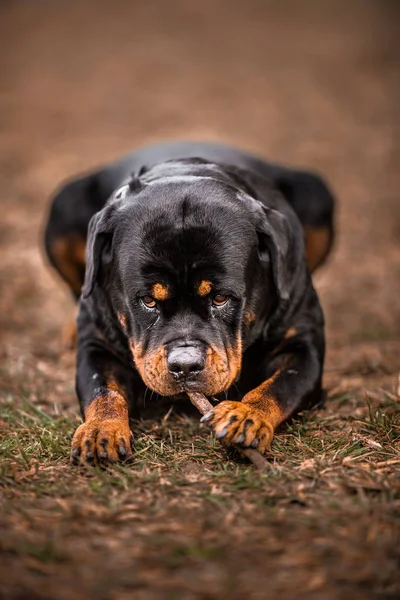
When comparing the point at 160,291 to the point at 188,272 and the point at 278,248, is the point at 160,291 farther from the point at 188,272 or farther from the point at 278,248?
the point at 278,248

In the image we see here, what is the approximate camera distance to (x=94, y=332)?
11.1ft

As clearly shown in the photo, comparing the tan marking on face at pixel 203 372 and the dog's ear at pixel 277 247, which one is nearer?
the tan marking on face at pixel 203 372

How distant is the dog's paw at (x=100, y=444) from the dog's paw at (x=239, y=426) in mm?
318

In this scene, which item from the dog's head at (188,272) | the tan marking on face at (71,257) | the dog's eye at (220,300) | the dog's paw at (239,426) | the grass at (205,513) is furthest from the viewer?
the tan marking on face at (71,257)

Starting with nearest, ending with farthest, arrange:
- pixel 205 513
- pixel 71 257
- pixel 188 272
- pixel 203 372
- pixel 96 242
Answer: pixel 205 513 → pixel 203 372 → pixel 188 272 → pixel 96 242 → pixel 71 257

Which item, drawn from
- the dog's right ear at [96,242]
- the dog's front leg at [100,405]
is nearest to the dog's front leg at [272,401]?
the dog's front leg at [100,405]

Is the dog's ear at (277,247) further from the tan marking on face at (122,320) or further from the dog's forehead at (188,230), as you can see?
the tan marking on face at (122,320)

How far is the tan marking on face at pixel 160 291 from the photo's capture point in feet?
9.37

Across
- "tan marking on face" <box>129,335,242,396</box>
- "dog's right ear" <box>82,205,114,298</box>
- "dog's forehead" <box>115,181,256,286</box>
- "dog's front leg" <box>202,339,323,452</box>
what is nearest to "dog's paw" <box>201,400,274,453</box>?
"dog's front leg" <box>202,339,323,452</box>

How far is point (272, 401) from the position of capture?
9.43ft

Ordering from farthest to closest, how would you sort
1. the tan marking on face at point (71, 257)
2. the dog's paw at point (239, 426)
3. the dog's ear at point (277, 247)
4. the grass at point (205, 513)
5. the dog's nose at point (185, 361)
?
the tan marking on face at point (71, 257)
the dog's ear at point (277, 247)
the dog's nose at point (185, 361)
the dog's paw at point (239, 426)
the grass at point (205, 513)

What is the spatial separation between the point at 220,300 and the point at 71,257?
163cm

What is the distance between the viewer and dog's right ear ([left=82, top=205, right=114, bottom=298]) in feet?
10.0

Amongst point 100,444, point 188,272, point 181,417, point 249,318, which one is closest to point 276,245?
point 249,318
